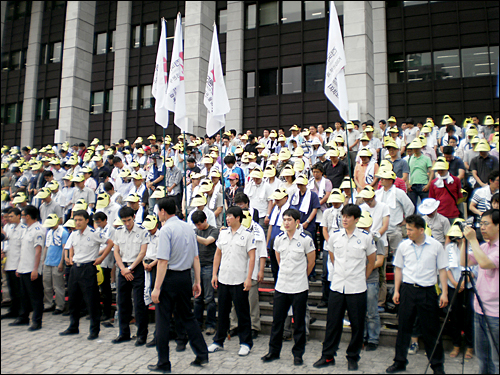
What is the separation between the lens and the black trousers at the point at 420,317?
17.6ft

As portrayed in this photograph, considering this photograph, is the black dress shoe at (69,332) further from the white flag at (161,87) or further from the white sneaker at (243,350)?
the white flag at (161,87)

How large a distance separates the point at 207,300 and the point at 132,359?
1.68 metres

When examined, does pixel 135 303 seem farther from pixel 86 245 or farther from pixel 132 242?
pixel 86 245

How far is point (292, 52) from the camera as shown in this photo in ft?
76.1

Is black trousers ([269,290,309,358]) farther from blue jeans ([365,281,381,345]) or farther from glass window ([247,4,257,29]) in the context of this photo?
glass window ([247,4,257,29])

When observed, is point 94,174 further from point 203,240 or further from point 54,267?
point 203,240

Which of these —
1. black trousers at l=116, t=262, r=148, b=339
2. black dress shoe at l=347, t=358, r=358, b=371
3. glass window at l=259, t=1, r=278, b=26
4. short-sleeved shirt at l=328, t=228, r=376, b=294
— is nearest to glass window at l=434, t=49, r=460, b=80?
glass window at l=259, t=1, r=278, b=26

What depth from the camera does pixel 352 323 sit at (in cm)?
567

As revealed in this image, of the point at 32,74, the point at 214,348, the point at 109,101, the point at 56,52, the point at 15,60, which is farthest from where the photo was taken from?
the point at 15,60

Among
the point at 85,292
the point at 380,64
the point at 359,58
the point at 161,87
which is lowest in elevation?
the point at 85,292

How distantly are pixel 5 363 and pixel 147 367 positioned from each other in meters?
2.08

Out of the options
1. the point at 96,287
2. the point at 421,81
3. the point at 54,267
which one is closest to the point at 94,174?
the point at 54,267

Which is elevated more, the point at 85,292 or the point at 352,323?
the point at 85,292

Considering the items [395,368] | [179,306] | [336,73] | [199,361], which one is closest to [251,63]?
[336,73]
